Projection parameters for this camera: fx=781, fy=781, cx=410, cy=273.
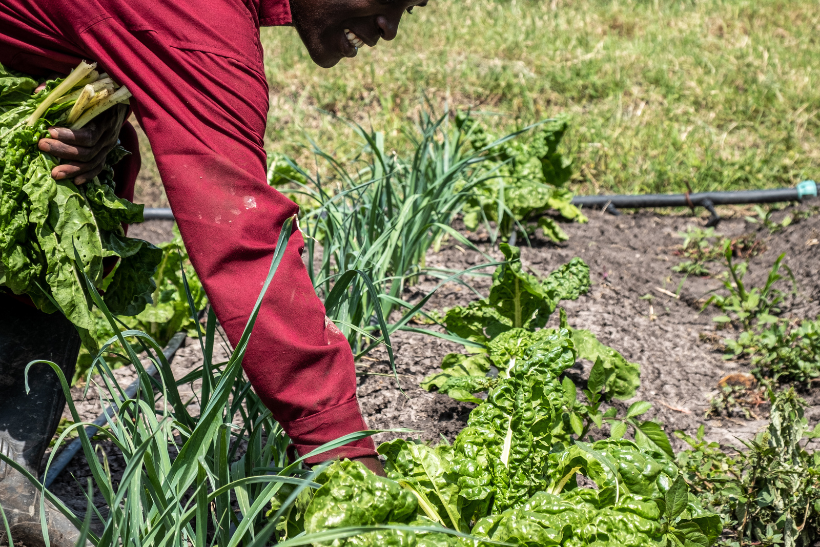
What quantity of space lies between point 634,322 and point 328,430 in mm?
1973

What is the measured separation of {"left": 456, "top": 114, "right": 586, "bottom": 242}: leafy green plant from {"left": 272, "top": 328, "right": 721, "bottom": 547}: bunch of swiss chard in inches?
70.3

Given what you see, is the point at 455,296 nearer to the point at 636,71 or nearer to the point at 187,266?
the point at 187,266

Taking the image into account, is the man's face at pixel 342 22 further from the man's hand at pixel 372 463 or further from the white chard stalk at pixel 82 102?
the man's hand at pixel 372 463

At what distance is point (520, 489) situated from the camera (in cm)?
161

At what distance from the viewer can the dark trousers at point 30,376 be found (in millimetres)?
1634

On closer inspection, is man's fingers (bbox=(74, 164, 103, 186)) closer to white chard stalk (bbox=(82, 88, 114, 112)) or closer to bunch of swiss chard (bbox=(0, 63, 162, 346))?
bunch of swiss chard (bbox=(0, 63, 162, 346))

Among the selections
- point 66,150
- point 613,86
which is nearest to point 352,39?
point 66,150

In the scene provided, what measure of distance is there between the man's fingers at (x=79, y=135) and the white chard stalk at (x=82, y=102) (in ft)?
0.09

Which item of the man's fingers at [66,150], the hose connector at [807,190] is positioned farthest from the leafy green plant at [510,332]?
the hose connector at [807,190]

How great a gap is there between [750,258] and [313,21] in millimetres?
2738

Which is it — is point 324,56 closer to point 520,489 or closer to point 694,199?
point 520,489

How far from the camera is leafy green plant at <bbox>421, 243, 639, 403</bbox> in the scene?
6.66ft

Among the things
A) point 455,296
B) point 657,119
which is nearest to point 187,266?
point 455,296

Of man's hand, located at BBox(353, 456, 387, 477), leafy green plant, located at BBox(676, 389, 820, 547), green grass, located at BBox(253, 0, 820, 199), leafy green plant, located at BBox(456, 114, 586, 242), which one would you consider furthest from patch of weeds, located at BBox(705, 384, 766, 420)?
green grass, located at BBox(253, 0, 820, 199)
